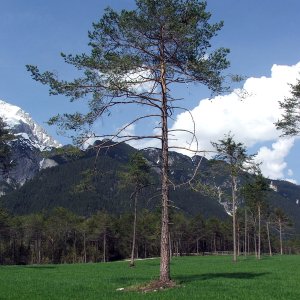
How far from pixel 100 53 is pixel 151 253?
10634cm

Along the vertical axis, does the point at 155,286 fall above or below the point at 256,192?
below

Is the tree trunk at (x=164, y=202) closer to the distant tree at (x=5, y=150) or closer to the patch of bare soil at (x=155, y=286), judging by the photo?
the patch of bare soil at (x=155, y=286)

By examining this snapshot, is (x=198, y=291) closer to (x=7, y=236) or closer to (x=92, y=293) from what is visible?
(x=92, y=293)

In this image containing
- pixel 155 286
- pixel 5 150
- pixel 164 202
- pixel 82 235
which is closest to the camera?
pixel 155 286

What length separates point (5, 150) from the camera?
3722 centimetres

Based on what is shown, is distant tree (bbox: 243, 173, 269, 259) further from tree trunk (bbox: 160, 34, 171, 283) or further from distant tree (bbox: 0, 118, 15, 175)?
tree trunk (bbox: 160, 34, 171, 283)

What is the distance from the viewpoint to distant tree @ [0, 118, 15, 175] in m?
37.4

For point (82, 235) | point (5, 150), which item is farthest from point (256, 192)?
point (82, 235)

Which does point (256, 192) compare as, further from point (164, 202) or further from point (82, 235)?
point (82, 235)

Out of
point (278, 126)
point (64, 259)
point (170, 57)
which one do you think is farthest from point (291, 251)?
point (170, 57)

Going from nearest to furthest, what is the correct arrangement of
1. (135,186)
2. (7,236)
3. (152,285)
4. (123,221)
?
(152,285)
(135,186)
(7,236)
(123,221)

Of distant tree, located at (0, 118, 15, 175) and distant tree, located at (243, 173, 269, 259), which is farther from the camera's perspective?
distant tree, located at (243, 173, 269, 259)

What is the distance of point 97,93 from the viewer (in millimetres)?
20812

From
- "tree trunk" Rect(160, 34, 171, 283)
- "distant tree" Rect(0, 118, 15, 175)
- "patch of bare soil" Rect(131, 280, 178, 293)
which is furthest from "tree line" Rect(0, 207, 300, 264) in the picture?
"patch of bare soil" Rect(131, 280, 178, 293)
